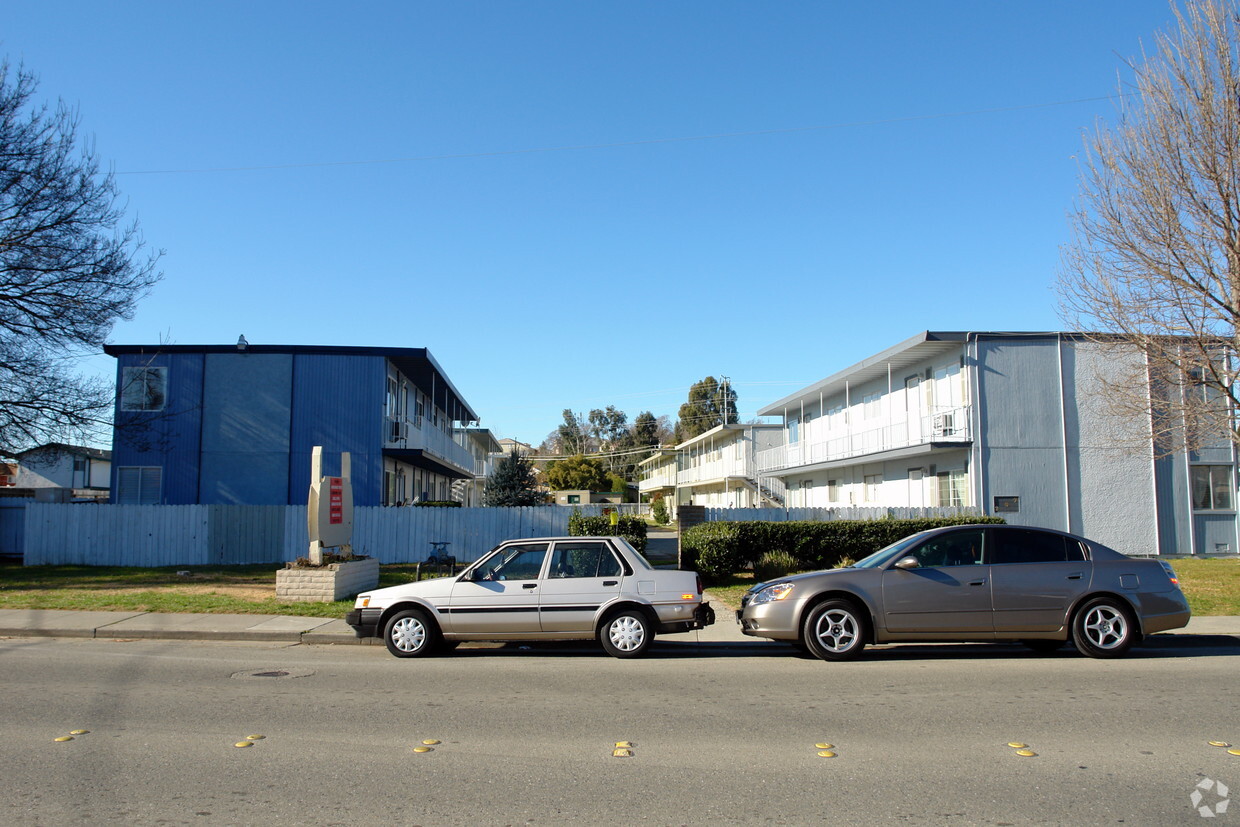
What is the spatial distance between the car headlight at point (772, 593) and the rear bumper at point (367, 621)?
14.5ft

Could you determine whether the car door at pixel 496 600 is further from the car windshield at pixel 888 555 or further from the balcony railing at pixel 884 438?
the balcony railing at pixel 884 438

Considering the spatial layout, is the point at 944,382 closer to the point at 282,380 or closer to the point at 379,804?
the point at 282,380

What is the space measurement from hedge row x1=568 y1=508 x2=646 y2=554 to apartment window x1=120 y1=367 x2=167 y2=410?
1454cm

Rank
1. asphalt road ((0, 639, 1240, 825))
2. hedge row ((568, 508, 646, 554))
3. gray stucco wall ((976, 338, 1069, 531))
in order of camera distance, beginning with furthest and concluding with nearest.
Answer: gray stucco wall ((976, 338, 1069, 531)) → hedge row ((568, 508, 646, 554)) → asphalt road ((0, 639, 1240, 825))

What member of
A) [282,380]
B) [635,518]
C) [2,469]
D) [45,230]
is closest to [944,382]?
[635,518]

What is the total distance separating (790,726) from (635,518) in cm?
1325

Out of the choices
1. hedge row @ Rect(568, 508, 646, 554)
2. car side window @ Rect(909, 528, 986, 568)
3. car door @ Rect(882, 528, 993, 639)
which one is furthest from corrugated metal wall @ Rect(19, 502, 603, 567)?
car door @ Rect(882, 528, 993, 639)

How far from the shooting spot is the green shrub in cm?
1788

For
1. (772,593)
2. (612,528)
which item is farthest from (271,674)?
(612,528)

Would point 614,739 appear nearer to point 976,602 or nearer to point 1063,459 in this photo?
point 976,602

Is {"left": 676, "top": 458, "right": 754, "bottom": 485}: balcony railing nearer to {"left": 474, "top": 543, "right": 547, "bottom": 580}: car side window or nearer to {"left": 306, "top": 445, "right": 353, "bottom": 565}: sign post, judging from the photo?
{"left": 306, "top": 445, "right": 353, "bottom": 565}: sign post

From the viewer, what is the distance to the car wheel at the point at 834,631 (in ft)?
32.5

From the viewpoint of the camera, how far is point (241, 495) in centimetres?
2675

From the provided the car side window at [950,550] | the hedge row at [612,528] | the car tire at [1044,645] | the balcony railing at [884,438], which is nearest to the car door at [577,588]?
the car side window at [950,550]
